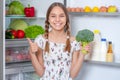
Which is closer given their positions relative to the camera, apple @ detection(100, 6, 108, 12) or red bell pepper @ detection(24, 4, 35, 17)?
apple @ detection(100, 6, 108, 12)

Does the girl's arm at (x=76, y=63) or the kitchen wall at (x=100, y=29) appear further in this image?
the kitchen wall at (x=100, y=29)

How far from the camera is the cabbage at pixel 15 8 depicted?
96.7 inches

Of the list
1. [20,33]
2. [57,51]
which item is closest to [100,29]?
[57,51]

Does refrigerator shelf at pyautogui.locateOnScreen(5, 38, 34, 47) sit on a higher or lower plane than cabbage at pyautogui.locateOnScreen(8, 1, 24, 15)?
lower

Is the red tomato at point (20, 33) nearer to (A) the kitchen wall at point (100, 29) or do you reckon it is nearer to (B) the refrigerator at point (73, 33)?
(B) the refrigerator at point (73, 33)

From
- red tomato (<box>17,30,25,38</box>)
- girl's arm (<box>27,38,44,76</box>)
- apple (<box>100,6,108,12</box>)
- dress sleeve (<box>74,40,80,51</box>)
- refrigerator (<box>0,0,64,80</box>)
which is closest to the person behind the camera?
girl's arm (<box>27,38,44,76</box>)

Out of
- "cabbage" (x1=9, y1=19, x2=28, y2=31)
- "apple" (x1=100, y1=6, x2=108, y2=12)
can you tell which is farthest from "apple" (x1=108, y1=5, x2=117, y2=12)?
"cabbage" (x1=9, y1=19, x2=28, y2=31)

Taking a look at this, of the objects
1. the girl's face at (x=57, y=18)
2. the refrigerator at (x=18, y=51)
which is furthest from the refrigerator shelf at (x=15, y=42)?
the girl's face at (x=57, y=18)

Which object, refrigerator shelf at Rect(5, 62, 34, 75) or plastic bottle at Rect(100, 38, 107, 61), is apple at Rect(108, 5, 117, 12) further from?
refrigerator shelf at Rect(5, 62, 34, 75)

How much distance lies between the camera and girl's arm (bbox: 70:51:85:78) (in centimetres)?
205

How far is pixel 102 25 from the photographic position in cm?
250

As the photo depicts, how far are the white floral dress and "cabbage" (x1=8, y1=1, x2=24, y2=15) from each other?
20.8 inches

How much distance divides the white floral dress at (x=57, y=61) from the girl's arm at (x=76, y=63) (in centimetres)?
3

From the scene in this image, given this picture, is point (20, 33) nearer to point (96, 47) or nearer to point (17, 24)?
point (17, 24)
